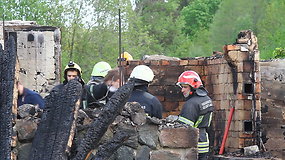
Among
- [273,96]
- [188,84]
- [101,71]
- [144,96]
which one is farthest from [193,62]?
[144,96]

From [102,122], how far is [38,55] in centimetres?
1026

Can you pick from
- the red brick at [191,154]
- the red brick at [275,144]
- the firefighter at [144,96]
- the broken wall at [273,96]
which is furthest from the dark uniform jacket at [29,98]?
the broken wall at [273,96]

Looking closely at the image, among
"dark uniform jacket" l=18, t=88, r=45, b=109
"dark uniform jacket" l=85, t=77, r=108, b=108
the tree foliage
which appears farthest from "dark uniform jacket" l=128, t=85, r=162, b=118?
the tree foliage

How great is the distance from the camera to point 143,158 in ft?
19.6

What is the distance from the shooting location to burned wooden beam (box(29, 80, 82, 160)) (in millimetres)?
5137

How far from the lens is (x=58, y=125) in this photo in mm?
5215

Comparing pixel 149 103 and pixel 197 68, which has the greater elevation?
pixel 197 68

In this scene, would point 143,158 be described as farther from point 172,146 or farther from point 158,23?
point 158,23

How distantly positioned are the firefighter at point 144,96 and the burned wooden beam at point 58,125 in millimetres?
2519

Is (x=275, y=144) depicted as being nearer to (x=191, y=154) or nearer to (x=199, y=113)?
(x=199, y=113)

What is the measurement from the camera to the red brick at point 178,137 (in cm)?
605

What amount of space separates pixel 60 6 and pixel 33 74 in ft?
39.5

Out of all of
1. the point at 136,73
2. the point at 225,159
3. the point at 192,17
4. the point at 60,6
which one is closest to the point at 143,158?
the point at 136,73

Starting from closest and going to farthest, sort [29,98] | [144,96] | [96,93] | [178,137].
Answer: [178,137], [96,93], [29,98], [144,96]
